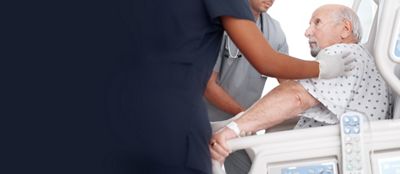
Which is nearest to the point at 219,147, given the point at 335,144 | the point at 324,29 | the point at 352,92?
the point at 335,144

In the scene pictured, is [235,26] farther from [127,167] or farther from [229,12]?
[127,167]

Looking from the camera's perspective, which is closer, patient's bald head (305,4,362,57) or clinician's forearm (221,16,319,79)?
clinician's forearm (221,16,319,79)

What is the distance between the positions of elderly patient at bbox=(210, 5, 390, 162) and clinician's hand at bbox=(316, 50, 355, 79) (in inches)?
1.3

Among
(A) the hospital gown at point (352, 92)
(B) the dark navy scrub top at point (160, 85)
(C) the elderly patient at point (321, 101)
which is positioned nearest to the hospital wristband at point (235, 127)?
(C) the elderly patient at point (321, 101)

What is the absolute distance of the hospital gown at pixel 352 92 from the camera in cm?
191

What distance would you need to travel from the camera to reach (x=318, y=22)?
219 centimetres

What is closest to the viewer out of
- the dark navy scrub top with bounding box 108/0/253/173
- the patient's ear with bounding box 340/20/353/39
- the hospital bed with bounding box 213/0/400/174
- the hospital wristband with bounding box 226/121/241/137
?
the dark navy scrub top with bounding box 108/0/253/173

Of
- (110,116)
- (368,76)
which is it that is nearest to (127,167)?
(110,116)

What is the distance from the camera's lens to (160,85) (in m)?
1.49

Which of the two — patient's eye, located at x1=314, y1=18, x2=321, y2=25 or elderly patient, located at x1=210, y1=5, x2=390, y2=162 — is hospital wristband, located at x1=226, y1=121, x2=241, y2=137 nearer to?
elderly patient, located at x1=210, y1=5, x2=390, y2=162

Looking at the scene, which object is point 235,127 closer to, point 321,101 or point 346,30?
point 321,101

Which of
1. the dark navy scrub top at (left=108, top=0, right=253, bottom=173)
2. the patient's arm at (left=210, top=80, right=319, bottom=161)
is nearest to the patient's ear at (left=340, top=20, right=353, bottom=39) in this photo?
the patient's arm at (left=210, top=80, right=319, bottom=161)

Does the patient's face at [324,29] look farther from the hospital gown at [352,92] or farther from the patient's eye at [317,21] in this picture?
the hospital gown at [352,92]

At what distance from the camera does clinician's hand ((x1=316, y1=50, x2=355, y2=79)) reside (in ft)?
5.86
